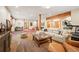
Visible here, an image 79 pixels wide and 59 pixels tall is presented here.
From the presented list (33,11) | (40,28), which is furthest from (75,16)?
(33,11)

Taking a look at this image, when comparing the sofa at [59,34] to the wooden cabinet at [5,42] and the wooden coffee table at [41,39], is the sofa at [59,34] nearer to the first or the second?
the wooden coffee table at [41,39]

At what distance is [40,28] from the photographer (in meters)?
2.55

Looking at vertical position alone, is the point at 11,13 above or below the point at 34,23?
above

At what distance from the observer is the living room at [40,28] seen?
242 cm

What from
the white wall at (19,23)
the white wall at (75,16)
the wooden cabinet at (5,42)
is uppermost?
the white wall at (75,16)

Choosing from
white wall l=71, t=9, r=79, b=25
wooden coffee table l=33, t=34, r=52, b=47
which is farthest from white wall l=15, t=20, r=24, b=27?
white wall l=71, t=9, r=79, b=25

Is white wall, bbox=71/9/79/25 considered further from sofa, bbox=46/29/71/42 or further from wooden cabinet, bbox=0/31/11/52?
wooden cabinet, bbox=0/31/11/52

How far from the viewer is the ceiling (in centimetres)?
245

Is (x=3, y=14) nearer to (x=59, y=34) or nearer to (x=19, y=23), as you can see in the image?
(x=19, y=23)

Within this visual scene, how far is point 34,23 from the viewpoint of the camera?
2.56 meters

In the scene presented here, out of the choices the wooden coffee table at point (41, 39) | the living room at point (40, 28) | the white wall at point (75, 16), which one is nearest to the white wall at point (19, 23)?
the living room at point (40, 28)
